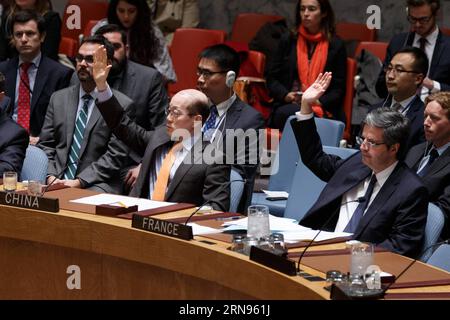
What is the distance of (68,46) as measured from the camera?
7.43 meters

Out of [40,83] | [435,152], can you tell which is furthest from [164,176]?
[40,83]

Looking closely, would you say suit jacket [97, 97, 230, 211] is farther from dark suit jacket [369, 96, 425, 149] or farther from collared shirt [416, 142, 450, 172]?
dark suit jacket [369, 96, 425, 149]

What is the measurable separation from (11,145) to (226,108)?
1137mm

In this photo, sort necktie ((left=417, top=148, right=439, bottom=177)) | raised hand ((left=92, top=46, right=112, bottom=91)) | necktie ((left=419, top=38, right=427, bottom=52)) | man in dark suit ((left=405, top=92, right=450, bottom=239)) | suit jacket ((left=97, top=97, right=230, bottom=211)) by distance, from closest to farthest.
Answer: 1. suit jacket ((left=97, top=97, right=230, bottom=211))
2. man in dark suit ((left=405, top=92, right=450, bottom=239))
3. necktie ((left=417, top=148, right=439, bottom=177))
4. raised hand ((left=92, top=46, right=112, bottom=91))
5. necktie ((left=419, top=38, right=427, bottom=52))

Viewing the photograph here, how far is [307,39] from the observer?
22.1 feet

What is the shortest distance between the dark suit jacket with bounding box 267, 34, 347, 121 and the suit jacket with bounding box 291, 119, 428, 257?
7.80 feet

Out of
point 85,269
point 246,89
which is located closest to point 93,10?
point 246,89

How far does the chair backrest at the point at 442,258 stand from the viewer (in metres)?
3.51

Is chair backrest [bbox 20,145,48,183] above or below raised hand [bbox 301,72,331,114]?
below

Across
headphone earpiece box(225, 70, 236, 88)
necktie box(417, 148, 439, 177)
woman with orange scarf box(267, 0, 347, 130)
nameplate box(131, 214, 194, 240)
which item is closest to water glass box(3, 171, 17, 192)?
nameplate box(131, 214, 194, 240)

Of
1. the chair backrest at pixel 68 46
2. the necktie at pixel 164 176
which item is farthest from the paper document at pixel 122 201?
the chair backrest at pixel 68 46

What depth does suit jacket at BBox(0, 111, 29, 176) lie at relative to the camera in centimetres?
484

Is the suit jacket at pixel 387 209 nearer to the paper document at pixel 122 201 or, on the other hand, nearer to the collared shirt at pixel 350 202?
the collared shirt at pixel 350 202

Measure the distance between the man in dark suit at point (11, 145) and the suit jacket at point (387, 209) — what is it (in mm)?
1446
